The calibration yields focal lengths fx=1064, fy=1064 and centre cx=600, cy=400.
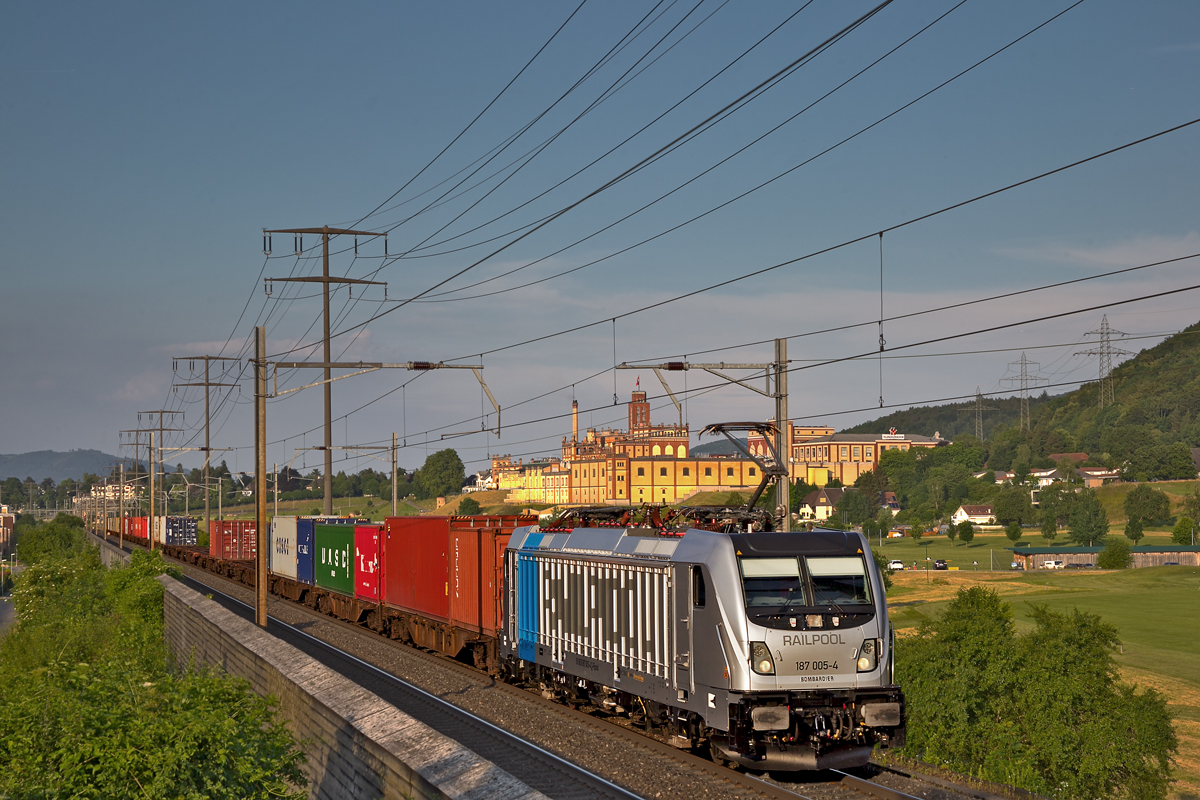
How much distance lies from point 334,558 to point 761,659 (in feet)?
97.5

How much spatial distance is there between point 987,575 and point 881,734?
12088 cm

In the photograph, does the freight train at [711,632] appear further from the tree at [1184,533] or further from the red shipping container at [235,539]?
the tree at [1184,533]

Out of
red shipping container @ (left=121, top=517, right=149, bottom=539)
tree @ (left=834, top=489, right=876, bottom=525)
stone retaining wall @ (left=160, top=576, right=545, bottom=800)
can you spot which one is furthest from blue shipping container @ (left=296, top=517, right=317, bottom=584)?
tree @ (left=834, top=489, right=876, bottom=525)

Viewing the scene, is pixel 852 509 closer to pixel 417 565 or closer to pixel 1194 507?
pixel 1194 507

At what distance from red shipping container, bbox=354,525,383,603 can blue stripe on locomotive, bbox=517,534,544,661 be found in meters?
13.5

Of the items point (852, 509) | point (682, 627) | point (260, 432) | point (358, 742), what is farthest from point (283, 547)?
point (852, 509)

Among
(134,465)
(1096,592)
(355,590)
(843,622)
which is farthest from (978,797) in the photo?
(134,465)

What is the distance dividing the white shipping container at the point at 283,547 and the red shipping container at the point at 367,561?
1166cm

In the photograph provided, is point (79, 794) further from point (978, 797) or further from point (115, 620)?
point (115, 620)

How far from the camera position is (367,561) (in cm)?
3603

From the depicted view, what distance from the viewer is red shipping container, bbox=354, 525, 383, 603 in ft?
115

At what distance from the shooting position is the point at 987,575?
126 metres

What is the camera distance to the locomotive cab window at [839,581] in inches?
575

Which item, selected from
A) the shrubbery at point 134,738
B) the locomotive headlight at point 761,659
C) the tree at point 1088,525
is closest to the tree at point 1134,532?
the tree at point 1088,525
